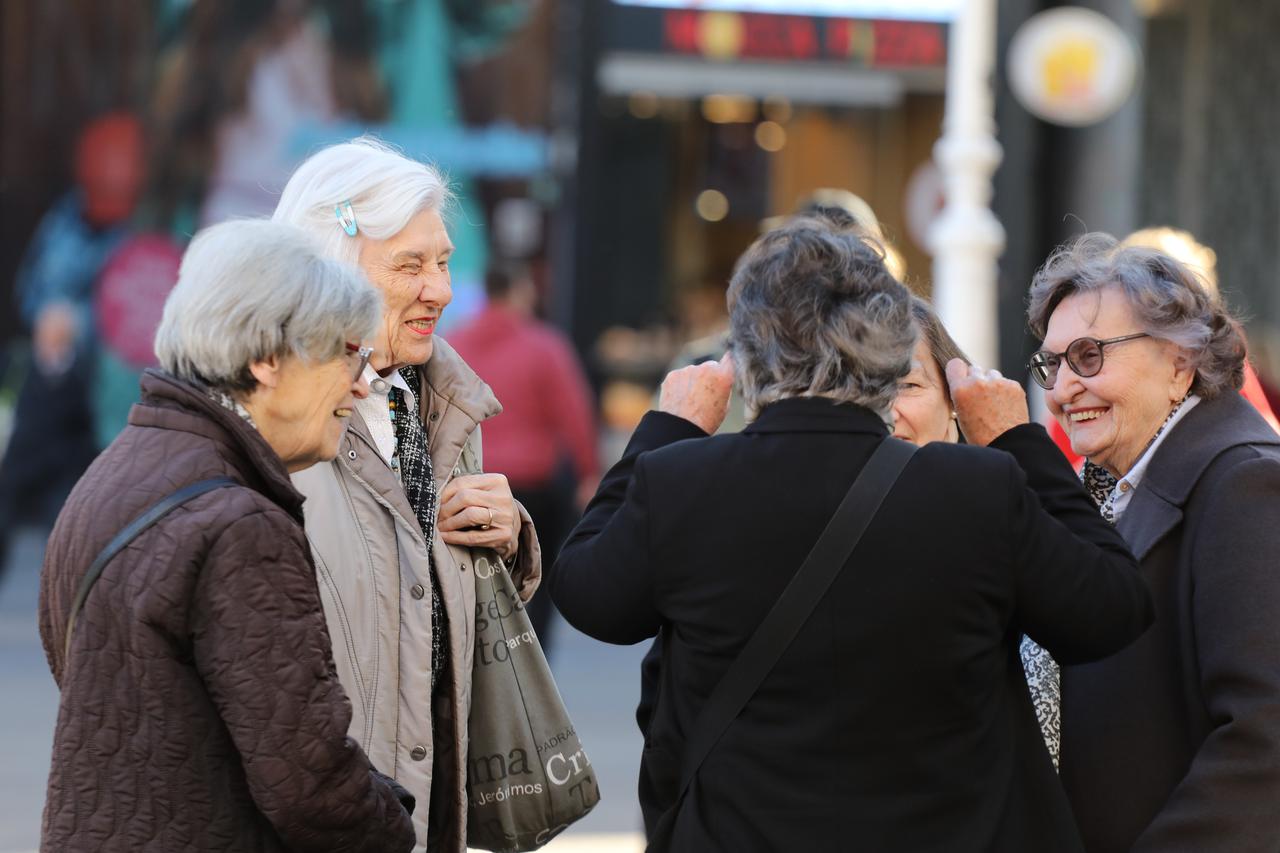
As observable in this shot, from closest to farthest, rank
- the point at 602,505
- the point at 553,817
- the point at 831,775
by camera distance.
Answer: the point at 831,775
the point at 602,505
the point at 553,817

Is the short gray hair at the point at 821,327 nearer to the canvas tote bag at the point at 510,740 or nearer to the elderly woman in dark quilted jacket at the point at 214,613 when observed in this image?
the elderly woman in dark quilted jacket at the point at 214,613

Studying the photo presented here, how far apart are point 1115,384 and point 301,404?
4.56 ft

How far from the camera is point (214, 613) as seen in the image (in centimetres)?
212

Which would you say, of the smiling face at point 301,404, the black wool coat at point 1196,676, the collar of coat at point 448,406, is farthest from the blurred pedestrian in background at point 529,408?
the smiling face at point 301,404

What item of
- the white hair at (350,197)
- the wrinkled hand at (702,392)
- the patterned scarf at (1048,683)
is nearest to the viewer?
the wrinkled hand at (702,392)

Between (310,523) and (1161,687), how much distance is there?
1.46m

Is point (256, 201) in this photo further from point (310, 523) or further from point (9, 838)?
point (310, 523)

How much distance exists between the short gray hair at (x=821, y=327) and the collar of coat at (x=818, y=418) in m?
0.01

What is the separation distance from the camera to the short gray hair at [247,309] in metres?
2.27

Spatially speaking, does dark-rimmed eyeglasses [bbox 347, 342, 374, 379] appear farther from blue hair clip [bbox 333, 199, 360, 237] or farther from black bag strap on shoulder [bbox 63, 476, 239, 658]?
blue hair clip [bbox 333, 199, 360, 237]

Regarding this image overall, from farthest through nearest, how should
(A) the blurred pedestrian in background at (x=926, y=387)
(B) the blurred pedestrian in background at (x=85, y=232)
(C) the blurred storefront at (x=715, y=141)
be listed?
1. (C) the blurred storefront at (x=715, y=141)
2. (B) the blurred pedestrian in background at (x=85, y=232)
3. (A) the blurred pedestrian in background at (x=926, y=387)

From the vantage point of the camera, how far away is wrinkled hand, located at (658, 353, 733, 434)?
103 inches

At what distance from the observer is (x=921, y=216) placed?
427 inches

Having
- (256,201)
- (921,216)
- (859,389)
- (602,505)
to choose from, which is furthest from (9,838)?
(921,216)
